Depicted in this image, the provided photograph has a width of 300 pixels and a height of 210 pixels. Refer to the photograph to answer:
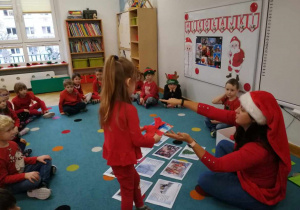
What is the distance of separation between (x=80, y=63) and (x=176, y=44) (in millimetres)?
2720

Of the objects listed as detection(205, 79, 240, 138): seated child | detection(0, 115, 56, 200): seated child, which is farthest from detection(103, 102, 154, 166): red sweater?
detection(205, 79, 240, 138): seated child

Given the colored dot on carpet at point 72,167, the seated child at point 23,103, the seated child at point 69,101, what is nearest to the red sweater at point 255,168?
the colored dot on carpet at point 72,167

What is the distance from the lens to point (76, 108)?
3732 millimetres

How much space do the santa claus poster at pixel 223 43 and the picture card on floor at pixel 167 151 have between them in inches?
47.0

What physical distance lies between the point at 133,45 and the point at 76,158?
3.27 m

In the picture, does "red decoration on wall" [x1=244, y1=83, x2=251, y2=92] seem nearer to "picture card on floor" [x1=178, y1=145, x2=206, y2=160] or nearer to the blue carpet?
the blue carpet

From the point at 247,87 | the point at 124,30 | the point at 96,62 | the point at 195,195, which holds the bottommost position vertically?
the point at 195,195

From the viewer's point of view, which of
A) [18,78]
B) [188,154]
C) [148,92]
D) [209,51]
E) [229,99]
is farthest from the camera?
[18,78]

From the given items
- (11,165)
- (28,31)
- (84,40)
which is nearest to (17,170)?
(11,165)

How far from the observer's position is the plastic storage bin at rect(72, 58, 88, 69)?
568 cm

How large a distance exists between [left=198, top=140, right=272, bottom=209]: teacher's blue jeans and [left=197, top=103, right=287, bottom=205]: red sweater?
40 mm

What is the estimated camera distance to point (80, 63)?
5734 millimetres

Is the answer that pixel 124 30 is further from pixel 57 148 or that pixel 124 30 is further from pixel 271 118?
pixel 271 118

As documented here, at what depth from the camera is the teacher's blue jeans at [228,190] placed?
1.54 m
